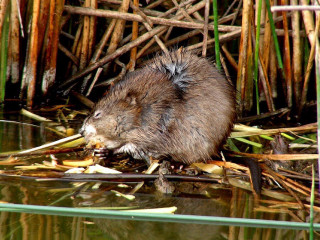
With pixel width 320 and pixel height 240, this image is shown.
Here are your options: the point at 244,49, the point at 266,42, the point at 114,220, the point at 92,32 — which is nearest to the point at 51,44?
the point at 92,32

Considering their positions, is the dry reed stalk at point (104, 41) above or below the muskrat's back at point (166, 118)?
above

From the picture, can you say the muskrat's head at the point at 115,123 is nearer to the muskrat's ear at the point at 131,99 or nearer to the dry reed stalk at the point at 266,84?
the muskrat's ear at the point at 131,99

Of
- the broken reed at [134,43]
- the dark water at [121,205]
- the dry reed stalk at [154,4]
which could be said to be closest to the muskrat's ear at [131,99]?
the dark water at [121,205]

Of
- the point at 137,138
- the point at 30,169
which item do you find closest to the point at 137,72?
the point at 137,138

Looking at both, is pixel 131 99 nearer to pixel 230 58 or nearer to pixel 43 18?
pixel 43 18

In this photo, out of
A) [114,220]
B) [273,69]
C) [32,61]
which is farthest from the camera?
[273,69]
